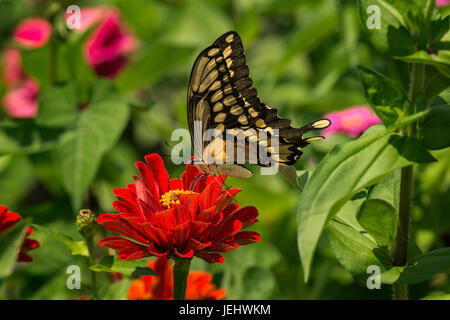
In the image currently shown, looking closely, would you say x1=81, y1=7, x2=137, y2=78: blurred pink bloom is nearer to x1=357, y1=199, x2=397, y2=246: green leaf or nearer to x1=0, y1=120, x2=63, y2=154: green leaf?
x1=0, y1=120, x2=63, y2=154: green leaf

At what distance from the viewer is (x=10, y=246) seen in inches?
24.5

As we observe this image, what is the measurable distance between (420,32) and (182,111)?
856 mm

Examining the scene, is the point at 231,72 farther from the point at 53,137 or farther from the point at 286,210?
the point at 286,210

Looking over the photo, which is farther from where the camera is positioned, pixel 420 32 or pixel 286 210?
pixel 286 210

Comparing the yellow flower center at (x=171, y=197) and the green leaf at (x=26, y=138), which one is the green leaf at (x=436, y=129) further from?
the green leaf at (x=26, y=138)

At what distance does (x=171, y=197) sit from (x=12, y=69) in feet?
3.64

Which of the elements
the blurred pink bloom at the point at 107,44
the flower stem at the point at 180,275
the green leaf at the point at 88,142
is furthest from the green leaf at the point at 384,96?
the blurred pink bloom at the point at 107,44

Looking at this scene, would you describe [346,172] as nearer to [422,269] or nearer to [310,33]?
[422,269]

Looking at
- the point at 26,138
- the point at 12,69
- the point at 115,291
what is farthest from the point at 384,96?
the point at 12,69

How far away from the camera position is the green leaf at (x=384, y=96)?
591mm

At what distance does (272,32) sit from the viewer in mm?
1922

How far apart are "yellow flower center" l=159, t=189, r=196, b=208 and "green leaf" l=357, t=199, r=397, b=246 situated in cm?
19

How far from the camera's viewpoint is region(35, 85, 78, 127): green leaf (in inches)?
41.4

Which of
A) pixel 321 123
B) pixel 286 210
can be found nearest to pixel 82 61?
pixel 286 210
